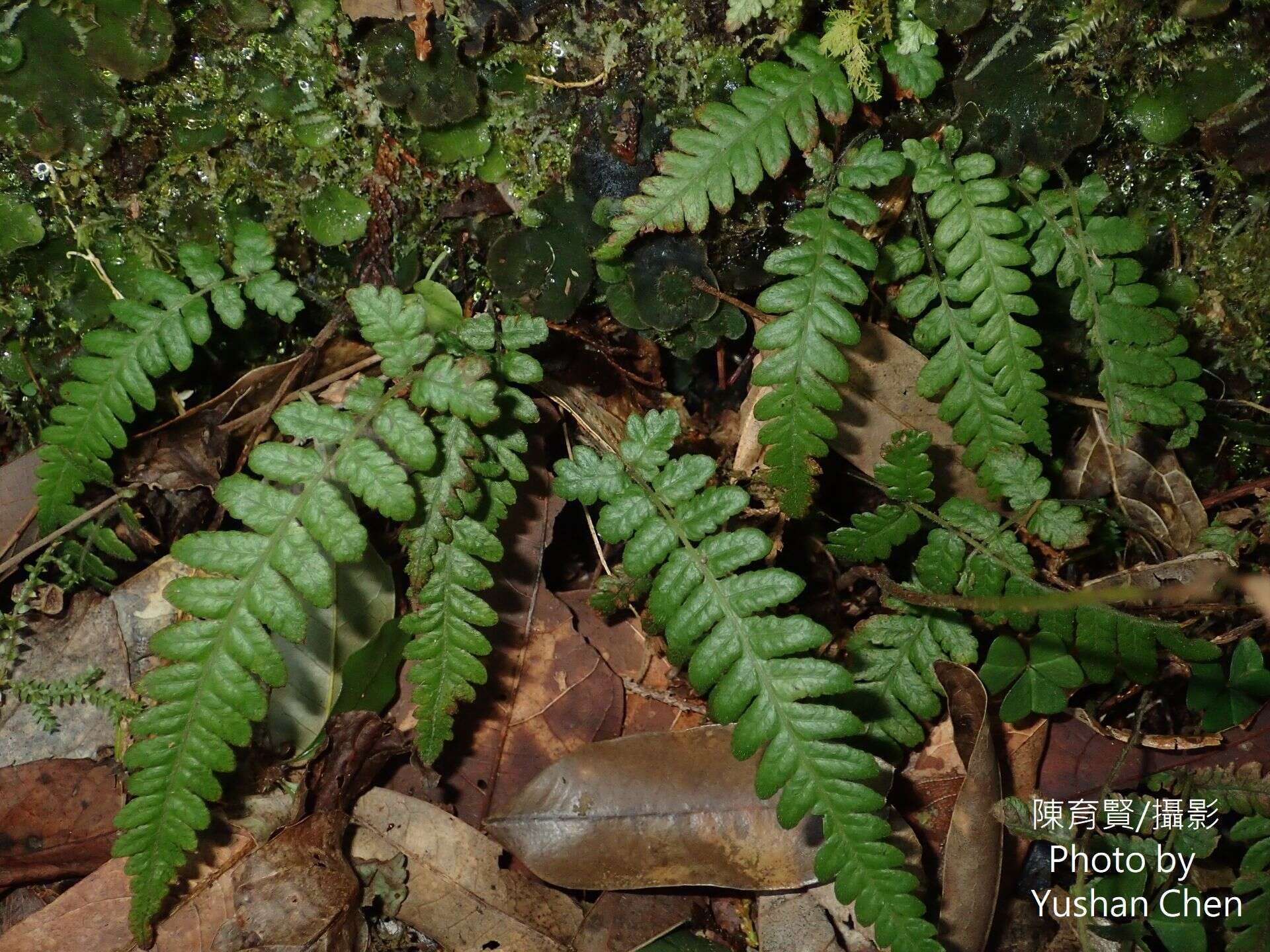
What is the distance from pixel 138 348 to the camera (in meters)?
2.55

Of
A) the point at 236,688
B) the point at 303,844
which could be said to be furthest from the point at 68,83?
the point at 303,844

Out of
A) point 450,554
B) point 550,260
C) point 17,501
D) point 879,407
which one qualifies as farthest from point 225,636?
point 879,407

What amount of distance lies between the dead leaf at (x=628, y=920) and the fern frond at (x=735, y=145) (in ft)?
6.04

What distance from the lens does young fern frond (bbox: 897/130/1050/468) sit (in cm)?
248

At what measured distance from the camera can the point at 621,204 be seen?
2.65 meters

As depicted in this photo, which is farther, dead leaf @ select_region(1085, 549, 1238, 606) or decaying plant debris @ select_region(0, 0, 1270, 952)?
dead leaf @ select_region(1085, 549, 1238, 606)

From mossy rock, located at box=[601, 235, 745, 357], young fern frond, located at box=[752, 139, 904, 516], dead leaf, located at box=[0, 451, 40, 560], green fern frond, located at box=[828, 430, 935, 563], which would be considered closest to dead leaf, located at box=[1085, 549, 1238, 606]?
green fern frond, located at box=[828, 430, 935, 563]

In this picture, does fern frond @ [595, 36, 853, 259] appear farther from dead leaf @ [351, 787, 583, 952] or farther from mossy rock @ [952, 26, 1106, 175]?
dead leaf @ [351, 787, 583, 952]

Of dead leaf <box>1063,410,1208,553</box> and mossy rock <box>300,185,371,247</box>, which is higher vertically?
mossy rock <box>300,185,371,247</box>

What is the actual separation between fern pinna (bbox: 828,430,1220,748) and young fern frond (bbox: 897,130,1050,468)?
0.39ft

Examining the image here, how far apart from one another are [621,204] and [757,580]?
1134 millimetres

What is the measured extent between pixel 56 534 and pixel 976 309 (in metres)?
2.70

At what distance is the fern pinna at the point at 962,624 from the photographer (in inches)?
101

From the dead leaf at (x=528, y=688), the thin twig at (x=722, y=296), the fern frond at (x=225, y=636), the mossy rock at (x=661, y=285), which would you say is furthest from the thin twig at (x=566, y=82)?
the fern frond at (x=225, y=636)
